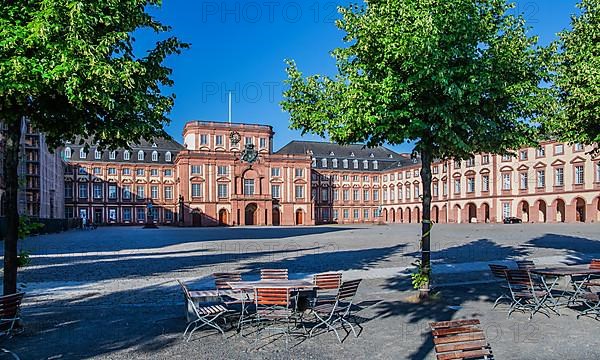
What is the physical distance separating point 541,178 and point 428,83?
186 ft

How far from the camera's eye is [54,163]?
216 ft

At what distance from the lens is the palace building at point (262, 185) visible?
65.6 m

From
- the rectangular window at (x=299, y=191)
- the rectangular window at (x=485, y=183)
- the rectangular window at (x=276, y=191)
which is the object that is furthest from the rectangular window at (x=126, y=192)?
the rectangular window at (x=485, y=183)

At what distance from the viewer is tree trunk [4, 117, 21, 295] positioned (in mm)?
7988

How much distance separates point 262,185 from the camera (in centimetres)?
7750

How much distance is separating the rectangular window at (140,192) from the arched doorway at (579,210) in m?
62.2

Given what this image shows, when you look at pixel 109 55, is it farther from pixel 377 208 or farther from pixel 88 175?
pixel 377 208

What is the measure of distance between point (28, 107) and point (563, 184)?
58.4m

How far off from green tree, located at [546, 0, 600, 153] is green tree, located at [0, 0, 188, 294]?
27.5 ft

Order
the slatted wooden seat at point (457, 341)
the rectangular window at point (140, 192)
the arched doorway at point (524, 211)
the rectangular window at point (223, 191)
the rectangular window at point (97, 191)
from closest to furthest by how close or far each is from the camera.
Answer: the slatted wooden seat at point (457, 341)
the arched doorway at point (524, 211)
the rectangular window at point (223, 191)
the rectangular window at point (97, 191)
the rectangular window at point (140, 192)

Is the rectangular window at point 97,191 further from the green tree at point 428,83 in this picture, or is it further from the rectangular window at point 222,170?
the green tree at point 428,83

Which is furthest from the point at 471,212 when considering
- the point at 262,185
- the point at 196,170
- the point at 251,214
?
the point at 196,170

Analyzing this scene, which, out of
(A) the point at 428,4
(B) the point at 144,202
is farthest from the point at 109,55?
(B) the point at 144,202

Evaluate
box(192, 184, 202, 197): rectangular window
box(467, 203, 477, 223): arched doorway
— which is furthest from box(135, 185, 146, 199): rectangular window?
box(467, 203, 477, 223): arched doorway
